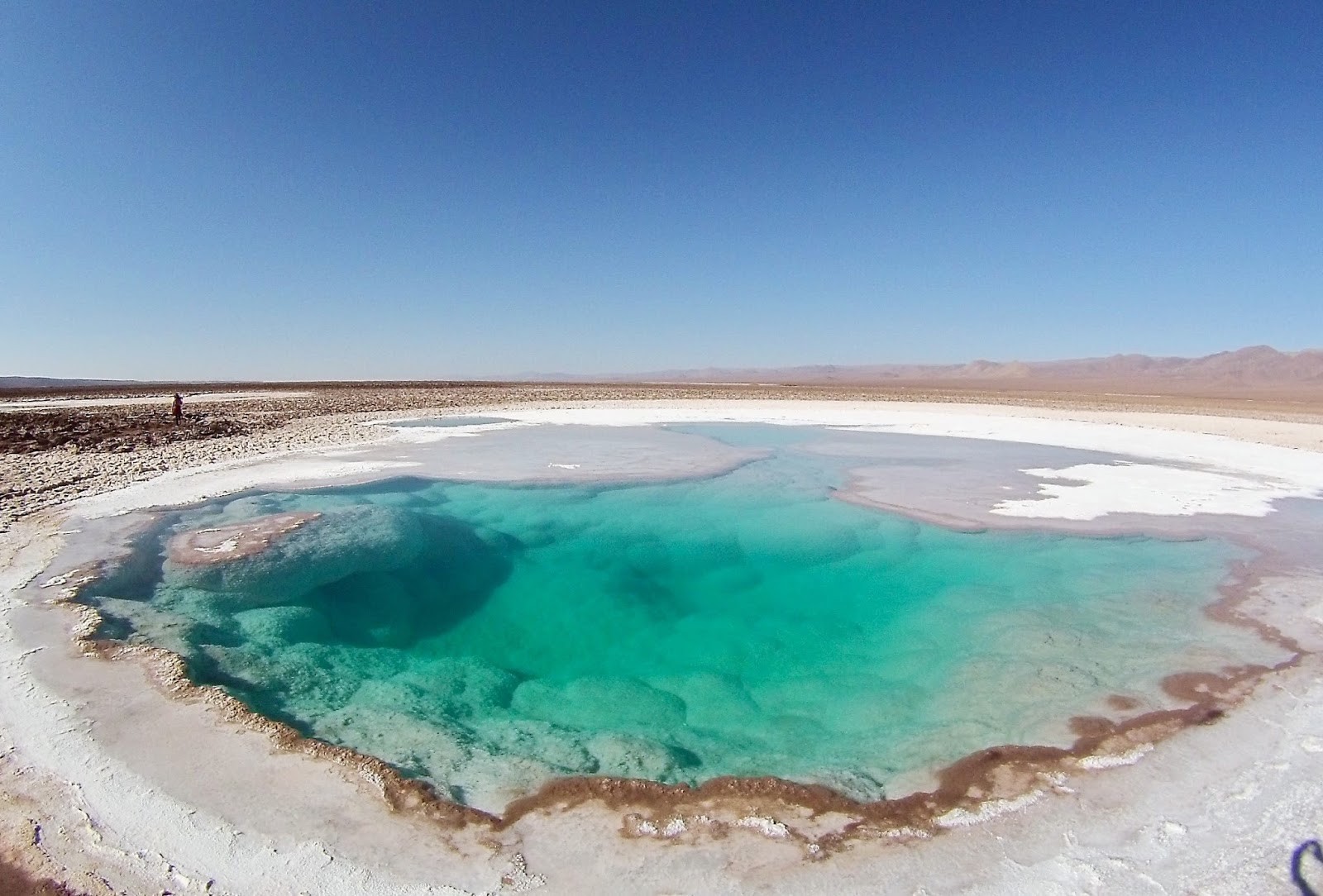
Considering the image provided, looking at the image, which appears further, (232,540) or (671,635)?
(232,540)

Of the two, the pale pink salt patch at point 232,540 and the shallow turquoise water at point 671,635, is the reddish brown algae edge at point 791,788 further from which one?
the pale pink salt patch at point 232,540

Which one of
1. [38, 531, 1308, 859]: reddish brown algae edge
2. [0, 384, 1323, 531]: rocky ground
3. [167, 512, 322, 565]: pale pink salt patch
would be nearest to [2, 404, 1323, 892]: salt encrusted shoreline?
[38, 531, 1308, 859]: reddish brown algae edge

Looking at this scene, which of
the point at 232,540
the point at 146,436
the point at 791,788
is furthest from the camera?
the point at 146,436

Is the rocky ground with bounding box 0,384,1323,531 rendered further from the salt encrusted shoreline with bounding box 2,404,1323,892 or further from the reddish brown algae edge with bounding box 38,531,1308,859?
the salt encrusted shoreline with bounding box 2,404,1323,892

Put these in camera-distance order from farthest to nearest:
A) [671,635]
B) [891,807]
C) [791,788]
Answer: [671,635]
[791,788]
[891,807]

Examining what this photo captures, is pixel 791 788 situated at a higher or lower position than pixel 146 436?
lower

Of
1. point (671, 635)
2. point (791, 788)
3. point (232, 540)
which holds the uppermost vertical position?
point (232, 540)

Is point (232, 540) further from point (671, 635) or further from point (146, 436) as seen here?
point (146, 436)

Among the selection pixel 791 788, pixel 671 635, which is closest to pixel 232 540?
pixel 671 635
